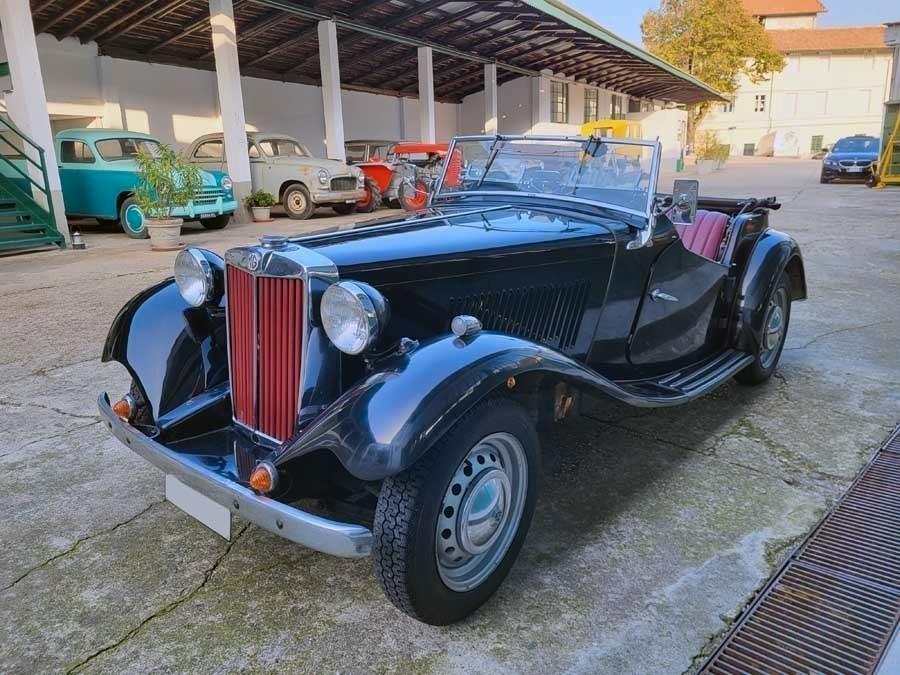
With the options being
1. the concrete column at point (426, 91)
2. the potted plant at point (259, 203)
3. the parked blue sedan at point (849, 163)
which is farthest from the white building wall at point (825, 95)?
the potted plant at point (259, 203)

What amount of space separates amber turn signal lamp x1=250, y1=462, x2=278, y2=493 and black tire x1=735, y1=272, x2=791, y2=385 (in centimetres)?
292

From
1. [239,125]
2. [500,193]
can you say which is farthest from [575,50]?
[500,193]

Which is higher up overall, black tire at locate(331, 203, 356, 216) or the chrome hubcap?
the chrome hubcap

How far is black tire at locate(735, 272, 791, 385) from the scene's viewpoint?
3939 millimetres

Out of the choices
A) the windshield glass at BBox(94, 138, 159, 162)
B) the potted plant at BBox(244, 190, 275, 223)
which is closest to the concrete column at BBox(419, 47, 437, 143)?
the potted plant at BBox(244, 190, 275, 223)

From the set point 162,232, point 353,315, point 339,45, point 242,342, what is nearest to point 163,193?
point 162,232

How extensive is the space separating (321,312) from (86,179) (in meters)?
11.6

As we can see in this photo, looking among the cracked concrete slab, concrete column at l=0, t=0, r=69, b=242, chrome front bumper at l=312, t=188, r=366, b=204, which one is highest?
concrete column at l=0, t=0, r=69, b=242

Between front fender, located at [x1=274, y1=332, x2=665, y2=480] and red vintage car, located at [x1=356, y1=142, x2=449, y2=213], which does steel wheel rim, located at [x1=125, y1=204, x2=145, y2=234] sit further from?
front fender, located at [x1=274, y1=332, x2=665, y2=480]

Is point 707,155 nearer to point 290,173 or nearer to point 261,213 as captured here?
point 290,173

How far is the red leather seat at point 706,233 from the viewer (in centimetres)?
398

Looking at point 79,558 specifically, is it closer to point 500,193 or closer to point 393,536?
point 393,536

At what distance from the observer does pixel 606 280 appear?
116 inches

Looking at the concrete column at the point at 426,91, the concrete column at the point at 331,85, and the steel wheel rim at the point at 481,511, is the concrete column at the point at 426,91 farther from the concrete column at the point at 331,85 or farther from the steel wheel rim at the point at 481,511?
the steel wheel rim at the point at 481,511
